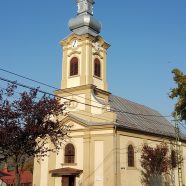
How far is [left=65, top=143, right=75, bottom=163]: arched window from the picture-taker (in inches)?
1227

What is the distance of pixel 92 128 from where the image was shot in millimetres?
30359

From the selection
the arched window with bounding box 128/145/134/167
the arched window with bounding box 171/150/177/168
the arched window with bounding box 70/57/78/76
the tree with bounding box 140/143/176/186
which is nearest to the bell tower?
the arched window with bounding box 70/57/78/76

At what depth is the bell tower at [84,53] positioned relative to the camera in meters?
33.8

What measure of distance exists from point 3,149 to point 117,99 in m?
21.5

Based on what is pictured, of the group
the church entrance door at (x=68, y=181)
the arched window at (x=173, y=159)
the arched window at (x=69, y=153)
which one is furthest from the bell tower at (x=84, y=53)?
the arched window at (x=173, y=159)

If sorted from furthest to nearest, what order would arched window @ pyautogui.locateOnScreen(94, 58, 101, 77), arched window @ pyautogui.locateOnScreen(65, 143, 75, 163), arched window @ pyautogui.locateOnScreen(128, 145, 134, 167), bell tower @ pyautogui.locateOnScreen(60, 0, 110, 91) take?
arched window @ pyautogui.locateOnScreen(94, 58, 101, 77), bell tower @ pyautogui.locateOnScreen(60, 0, 110, 91), arched window @ pyautogui.locateOnScreen(128, 145, 134, 167), arched window @ pyautogui.locateOnScreen(65, 143, 75, 163)

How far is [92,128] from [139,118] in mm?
8867

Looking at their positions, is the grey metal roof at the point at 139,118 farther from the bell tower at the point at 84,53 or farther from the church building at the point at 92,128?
the bell tower at the point at 84,53

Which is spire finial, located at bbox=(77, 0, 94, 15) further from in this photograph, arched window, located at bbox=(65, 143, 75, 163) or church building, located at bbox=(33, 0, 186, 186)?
arched window, located at bbox=(65, 143, 75, 163)

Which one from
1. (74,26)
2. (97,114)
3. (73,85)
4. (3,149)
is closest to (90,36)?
(74,26)

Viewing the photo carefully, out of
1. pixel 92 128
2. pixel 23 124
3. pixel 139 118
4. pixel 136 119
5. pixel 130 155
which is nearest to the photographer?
pixel 23 124

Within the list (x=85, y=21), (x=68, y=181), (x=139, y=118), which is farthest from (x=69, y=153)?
(x=85, y=21)

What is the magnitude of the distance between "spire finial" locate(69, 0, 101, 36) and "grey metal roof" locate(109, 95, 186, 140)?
803cm

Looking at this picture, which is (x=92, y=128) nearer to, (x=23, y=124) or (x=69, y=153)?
(x=69, y=153)
